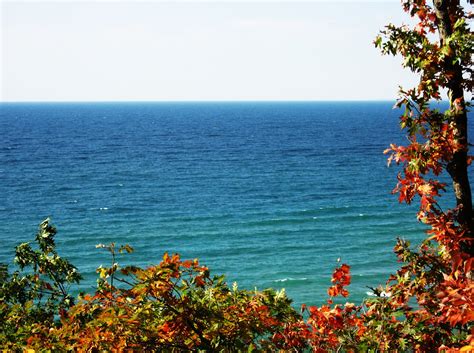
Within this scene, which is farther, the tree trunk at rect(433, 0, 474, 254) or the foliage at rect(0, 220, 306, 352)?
the tree trunk at rect(433, 0, 474, 254)

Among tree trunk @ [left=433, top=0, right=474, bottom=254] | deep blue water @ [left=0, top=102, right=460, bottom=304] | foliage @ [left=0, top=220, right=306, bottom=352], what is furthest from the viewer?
deep blue water @ [left=0, top=102, right=460, bottom=304]

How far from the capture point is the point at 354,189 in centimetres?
6488

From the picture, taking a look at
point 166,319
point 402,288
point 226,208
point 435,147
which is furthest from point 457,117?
point 226,208

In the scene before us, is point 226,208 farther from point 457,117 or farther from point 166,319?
point 457,117

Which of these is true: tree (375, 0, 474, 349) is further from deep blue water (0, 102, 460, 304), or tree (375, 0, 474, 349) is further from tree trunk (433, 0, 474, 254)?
deep blue water (0, 102, 460, 304)

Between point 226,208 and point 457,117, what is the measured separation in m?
49.5

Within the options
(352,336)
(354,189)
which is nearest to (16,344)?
(352,336)

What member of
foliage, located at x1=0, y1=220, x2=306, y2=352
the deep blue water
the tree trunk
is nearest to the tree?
the tree trunk

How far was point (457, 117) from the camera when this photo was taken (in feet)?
22.6

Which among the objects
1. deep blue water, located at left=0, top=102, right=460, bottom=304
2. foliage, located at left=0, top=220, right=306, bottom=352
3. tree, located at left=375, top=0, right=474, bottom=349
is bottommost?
deep blue water, located at left=0, top=102, right=460, bottom=304

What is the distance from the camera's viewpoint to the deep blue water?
40.5 meters

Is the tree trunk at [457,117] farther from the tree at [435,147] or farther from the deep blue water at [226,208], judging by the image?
the deep blue water at [226,208]

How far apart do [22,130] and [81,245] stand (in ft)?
392

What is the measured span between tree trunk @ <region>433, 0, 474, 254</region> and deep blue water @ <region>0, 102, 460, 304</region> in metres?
27.4
